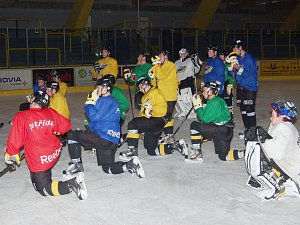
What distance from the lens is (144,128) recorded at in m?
6.23

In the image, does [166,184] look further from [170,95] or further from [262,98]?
[262,98]

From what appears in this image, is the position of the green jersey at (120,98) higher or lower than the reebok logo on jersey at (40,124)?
higher

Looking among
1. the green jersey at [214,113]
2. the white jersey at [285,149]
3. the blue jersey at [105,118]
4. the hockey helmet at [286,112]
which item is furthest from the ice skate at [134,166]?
the hockey helmet at [286,112]

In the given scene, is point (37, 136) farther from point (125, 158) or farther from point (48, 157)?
point (125, 158)

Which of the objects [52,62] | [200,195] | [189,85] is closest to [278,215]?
[200,195]

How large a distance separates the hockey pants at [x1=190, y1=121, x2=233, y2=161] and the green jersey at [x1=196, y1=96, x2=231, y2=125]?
6 centimetres

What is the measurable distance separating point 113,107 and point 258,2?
23.3m

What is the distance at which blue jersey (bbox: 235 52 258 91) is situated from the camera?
7676 millimetres

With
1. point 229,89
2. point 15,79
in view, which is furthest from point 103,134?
point 15,79

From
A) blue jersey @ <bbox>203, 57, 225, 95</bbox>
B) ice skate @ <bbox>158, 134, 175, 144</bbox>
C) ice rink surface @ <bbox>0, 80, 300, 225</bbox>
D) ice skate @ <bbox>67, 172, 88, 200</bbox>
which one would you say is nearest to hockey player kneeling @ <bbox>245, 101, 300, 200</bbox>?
ice rink surface @ <bbox>0, 80, 300, 225</bbox>

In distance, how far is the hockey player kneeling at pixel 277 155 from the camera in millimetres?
4586

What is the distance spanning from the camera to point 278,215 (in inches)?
167

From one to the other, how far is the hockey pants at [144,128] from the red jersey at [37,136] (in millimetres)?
1559

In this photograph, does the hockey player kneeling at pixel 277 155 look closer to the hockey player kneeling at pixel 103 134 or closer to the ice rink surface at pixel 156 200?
the ice rink surface at pixel 156 200
